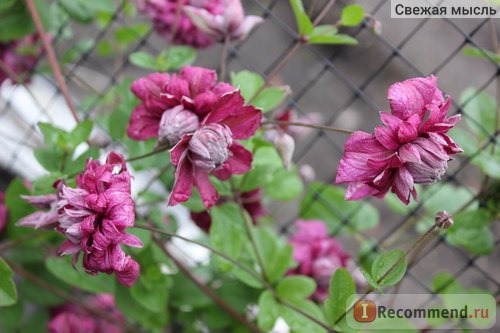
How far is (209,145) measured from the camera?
507 millimetres

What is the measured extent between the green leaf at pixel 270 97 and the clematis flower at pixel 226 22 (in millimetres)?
91

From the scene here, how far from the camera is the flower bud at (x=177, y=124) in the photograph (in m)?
0.53

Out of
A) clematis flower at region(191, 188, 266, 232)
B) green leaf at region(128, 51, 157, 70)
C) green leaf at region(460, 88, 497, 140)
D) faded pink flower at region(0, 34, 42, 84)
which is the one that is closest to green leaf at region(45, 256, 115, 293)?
clematis flower at region(191, 188, 266, 232)

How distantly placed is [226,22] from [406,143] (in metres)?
0.29

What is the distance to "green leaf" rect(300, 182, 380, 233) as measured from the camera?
3.19ft

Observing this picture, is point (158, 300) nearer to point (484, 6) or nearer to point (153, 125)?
point (153, 125)

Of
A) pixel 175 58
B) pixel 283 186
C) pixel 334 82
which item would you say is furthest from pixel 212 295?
pixel 334 82

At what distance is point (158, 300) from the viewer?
2.52ft

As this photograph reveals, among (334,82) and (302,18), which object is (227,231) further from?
(334,82)

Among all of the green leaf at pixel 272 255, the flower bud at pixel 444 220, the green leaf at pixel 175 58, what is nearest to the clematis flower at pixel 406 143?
the flower bud at pixel 444 220

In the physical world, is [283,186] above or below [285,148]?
below

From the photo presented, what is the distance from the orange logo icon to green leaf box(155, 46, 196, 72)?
1.15 feet

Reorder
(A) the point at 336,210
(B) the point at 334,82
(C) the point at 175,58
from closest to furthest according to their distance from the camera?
(C) the point at 175,58
(A) the point at 336,210
(B) the point at 334,82

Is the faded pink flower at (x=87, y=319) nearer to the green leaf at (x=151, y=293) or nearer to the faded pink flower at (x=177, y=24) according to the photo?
the green leaf at (x=151, y=293)
